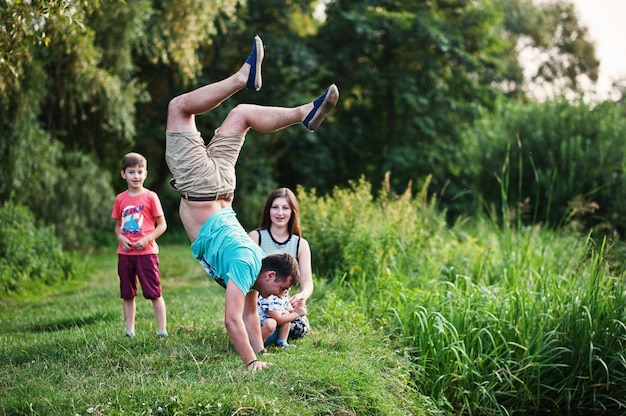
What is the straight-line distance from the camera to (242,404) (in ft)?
12.4

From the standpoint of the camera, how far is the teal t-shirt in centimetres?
426

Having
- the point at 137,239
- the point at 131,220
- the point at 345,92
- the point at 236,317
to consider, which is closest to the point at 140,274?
the point at 137,239

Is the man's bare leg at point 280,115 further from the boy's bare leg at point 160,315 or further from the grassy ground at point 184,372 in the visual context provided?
the boy's bare leg at point 160,315

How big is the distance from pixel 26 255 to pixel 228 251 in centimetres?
590

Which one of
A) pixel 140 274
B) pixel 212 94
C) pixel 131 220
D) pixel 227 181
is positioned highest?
pixel 212 94

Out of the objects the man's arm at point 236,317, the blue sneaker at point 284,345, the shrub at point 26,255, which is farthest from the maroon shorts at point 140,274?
the shrub at point 26,255

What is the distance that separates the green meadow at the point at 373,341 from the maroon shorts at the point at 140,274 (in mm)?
334

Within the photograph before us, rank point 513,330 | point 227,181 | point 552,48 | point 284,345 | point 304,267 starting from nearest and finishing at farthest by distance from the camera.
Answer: point 227,181, point 284,345, point 304,267, point 513,330, point 552,48

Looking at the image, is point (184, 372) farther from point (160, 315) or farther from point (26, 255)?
point (26, 255)

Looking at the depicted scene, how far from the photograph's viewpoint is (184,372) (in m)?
4.34

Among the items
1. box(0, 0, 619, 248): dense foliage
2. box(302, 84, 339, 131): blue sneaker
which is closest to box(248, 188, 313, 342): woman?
box(302, 84, 339, 131): blue sneaker

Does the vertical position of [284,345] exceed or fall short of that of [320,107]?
it falls short

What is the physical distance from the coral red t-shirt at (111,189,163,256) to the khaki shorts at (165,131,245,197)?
133cm

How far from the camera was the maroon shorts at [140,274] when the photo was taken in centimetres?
560
